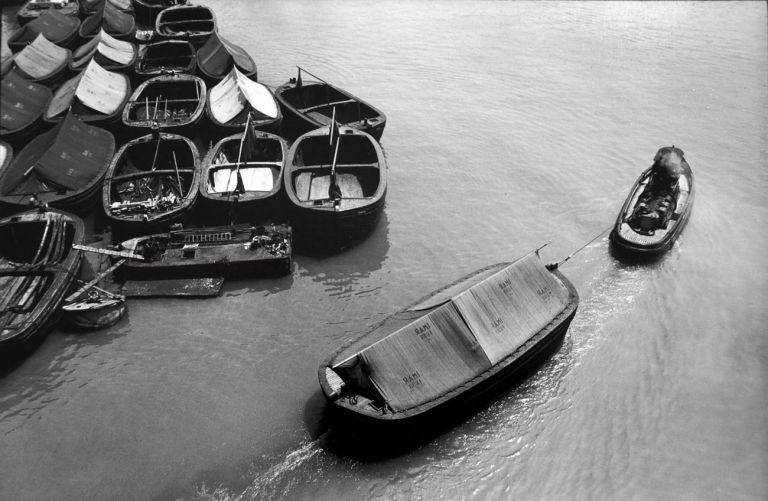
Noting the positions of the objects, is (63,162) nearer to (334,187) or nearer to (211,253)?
(211,253)

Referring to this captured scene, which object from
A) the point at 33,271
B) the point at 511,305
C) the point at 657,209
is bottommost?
Answer: the point at 33,271

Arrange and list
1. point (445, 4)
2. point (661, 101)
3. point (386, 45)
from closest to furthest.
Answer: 1. point (661, 101)
2. point (386, 45)
3. point (445, 4)

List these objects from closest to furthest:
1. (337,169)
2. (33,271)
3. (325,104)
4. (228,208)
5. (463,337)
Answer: (463,337)
(33,271)
(228,208)
(337,169)
(325,104)

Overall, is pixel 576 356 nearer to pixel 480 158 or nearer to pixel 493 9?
pixel 480 158

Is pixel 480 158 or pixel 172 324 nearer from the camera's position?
pixel 172 324

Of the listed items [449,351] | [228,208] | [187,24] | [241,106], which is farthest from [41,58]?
[449,351]

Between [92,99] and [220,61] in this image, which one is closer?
[92,99]

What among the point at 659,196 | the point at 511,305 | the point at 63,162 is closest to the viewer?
the point at 511,305

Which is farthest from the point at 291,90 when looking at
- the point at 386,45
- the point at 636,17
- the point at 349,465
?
the point at 636,17
